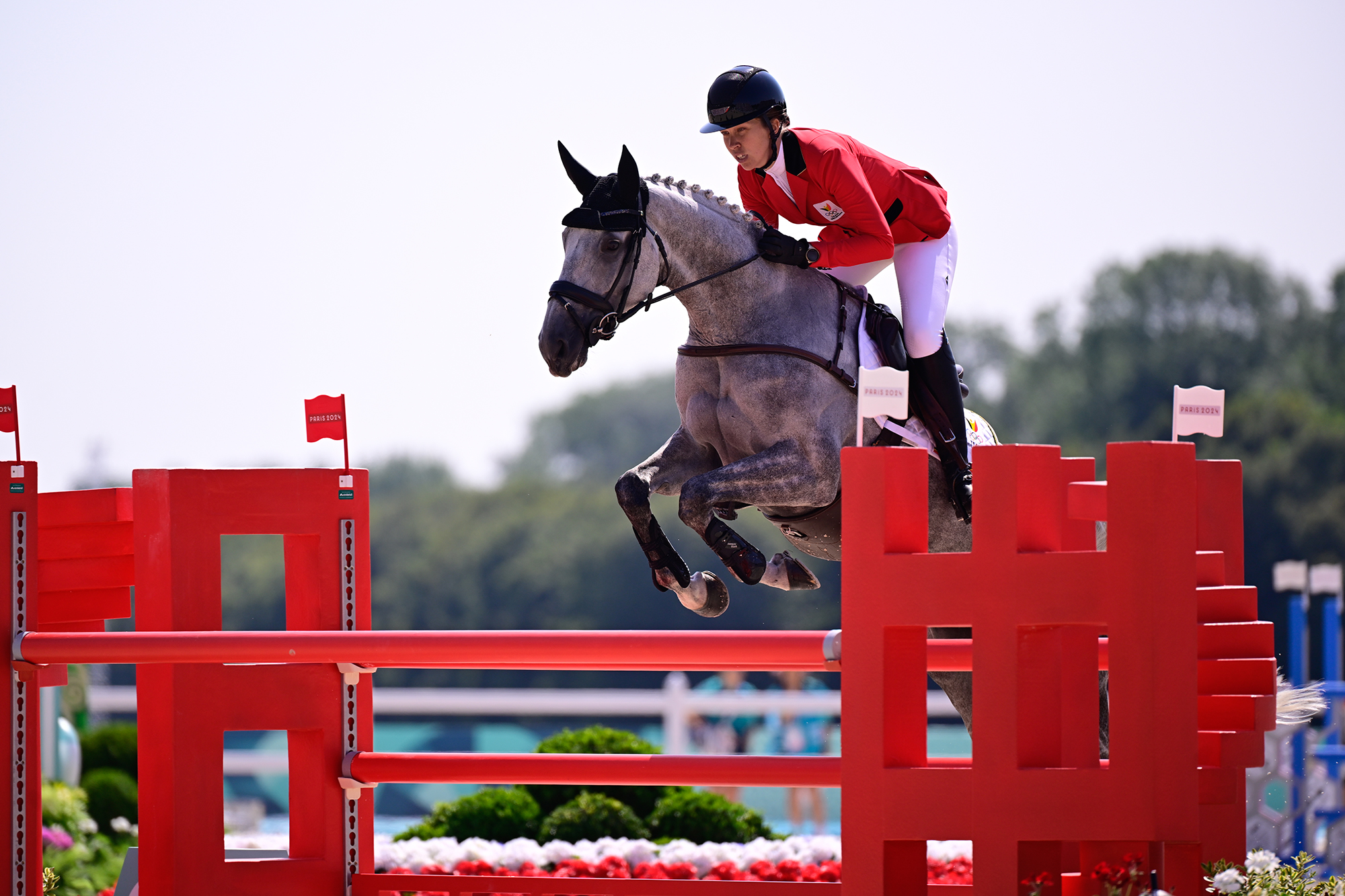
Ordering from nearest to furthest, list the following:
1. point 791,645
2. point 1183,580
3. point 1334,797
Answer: point 1183,580 → point 791,645 → point 1334,797

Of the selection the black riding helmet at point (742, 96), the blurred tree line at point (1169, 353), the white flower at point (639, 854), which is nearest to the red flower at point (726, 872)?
the white flower at point (639, 854)

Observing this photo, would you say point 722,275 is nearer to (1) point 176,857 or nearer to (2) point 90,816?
(1) point 176,857

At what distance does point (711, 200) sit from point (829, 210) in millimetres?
396

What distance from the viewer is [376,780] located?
339cm

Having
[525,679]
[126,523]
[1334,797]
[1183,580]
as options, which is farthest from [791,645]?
[525,679]

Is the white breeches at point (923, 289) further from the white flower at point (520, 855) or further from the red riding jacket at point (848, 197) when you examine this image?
the white flower at point (520, 855)

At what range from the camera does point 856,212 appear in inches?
132

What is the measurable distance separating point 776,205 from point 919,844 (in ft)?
6.00

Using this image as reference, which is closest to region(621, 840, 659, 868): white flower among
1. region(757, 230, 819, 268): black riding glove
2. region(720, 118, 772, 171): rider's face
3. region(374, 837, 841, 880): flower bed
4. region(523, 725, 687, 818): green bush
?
region(374, 837, 841, 880): flower bed

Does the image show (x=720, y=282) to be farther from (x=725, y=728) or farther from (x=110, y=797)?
(x=725, y=728)

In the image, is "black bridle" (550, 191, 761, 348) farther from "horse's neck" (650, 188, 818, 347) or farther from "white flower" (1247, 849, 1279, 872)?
"white flower" (1247, 849, 1279, 872)

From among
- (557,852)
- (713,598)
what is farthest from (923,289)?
(557,852)

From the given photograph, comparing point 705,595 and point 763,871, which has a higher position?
point 705,595

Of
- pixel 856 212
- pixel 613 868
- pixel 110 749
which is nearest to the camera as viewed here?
pixel 856 212
